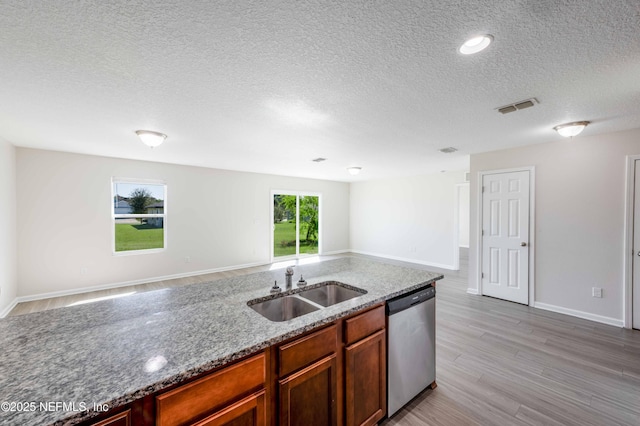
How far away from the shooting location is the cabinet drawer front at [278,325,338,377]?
1244 mm

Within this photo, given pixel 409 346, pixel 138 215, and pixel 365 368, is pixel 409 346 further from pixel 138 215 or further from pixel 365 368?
pixel 138 215

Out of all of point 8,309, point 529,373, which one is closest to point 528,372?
point 529,373

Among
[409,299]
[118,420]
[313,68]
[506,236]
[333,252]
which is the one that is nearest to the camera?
[118,420]

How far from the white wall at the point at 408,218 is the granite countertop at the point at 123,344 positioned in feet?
17.4

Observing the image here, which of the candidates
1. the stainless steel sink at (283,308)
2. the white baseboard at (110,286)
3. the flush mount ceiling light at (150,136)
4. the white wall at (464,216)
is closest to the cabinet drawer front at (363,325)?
the stainless steel sink at (283,308)

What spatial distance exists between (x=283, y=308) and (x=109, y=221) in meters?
4.69

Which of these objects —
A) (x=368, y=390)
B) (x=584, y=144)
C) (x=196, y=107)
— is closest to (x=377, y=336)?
(x=368, y=390)

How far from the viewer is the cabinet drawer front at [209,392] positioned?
0.92 m

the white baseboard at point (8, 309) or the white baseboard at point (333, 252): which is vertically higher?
the white baseboard at point (333, 252)

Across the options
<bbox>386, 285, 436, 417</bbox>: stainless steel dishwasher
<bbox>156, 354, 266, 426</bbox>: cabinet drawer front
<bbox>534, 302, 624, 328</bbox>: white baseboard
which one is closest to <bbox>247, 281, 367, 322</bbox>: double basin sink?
<bbox>386, 285, 436, 417</bbox>: stainless steel dishwasher

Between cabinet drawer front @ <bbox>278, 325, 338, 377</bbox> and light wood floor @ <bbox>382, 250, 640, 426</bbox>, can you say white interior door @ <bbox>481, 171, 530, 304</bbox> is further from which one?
cabinet drawer front @ <bbox>278, 325, 338, 377</bbox>

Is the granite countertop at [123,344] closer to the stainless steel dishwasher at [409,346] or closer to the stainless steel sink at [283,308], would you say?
the stainless steel sink at [283,308]

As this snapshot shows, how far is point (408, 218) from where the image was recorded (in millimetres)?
7246

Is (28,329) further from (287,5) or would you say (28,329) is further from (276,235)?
(276,235)
